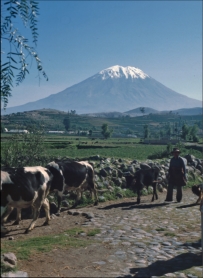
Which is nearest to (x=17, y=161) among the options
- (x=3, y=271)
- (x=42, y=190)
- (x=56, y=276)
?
(x=42, y=190)

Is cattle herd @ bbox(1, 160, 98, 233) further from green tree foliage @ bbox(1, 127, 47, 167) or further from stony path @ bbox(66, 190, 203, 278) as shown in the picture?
green tree foliage @ bbox(1, 127, 47, 167)

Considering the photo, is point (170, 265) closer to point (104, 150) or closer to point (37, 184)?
point (37, 184)

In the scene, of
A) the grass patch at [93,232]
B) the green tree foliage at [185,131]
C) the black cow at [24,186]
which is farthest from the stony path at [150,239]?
the green tree foliage at [185,131]

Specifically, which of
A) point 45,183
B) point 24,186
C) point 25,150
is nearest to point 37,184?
point 45,183

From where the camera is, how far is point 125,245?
25.5 ft

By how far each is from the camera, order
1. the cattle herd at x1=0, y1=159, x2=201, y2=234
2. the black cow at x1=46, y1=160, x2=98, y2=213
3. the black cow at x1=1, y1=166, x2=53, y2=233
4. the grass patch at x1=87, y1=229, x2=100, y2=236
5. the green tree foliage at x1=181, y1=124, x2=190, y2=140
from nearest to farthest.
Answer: the black cow at x1=1, y1=166, x2=53, y2=233 < the cattle herd at x1=0, y1=159, x2=201, y2=234 < the grass patch at x1=87, y1=229, x2=100, y2=236 < the black cow at x1=46, y1=160, x2=98, y2=213 < the green tree foliage at x1=181, y1=124, x2=190, y2=140

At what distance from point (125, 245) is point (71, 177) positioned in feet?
14.1

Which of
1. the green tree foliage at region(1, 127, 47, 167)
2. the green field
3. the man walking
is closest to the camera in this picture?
the green tree foliage at region(1, 127, 47, 167)

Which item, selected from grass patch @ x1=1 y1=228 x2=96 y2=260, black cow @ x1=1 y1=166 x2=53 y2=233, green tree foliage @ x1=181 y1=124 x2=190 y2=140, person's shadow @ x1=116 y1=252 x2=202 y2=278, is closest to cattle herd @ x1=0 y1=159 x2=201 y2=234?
black cow @ x1=1 y1=166 x2=53 y2=233

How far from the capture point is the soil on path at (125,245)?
242 inches

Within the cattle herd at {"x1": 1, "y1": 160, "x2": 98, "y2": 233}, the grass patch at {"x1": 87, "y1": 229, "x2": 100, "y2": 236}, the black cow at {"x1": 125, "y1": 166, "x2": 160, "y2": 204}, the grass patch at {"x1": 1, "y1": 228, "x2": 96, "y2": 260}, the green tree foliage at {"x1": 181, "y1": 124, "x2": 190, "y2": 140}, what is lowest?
the grass patch at {"x1": 87, "y1": 229, "x2": 100, "y2": 236}

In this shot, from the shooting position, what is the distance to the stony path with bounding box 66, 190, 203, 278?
21.2 feet

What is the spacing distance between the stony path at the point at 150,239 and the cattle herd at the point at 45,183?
120cm

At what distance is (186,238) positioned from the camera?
8680 millimetres
